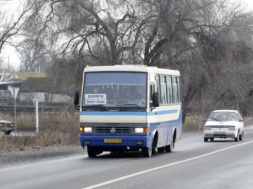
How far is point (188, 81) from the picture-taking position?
4797cm

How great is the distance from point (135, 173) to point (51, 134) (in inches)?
569

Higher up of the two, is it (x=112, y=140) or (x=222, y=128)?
(x=112, y=140)

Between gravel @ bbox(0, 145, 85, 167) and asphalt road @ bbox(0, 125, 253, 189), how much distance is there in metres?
0.84

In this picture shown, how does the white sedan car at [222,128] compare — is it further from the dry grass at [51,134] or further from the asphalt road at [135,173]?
the asphalt road at [135,173]

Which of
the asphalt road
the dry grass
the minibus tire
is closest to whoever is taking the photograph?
the asphalt road

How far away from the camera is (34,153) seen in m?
25.4

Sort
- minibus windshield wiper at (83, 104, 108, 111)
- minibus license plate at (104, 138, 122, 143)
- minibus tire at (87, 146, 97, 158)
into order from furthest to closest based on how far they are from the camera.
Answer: minibus tire at (87, 146, 97, 158), minibus windshield wiper at (83, 104, 108, 111), minibus license plate at (104, 138, 122, 143)

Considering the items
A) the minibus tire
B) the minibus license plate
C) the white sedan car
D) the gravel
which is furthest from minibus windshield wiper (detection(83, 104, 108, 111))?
the white sedan car

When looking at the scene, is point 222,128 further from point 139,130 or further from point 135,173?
point 135,173

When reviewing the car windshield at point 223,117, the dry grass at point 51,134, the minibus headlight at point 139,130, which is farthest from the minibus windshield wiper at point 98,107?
the car windshield at point 223,117

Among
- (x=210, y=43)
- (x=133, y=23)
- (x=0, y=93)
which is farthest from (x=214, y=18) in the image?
(x=0, y=93)

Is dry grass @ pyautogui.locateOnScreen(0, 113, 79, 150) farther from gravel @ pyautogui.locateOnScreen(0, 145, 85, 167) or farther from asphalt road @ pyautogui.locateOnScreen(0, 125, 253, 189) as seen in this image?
asphalt road @ pyautogui.locateOnScreen(0, 125, 253, 189)

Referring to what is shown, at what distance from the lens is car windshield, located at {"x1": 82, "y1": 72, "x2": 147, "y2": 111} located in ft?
72.4

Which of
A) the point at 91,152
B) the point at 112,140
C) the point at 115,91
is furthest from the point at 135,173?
the point at 91,152
